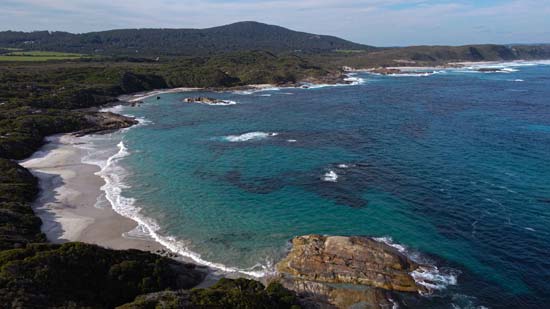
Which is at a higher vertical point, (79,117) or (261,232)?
(79,117)

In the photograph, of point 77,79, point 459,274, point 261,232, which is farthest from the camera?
point 77,79

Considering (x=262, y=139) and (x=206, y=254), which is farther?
(x=262, y=139)

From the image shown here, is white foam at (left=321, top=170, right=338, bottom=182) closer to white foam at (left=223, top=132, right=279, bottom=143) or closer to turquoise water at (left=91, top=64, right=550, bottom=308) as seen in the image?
turquoise water at (left=91, top=64, right=550, bottom=308)

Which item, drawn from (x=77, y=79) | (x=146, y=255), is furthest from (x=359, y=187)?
(x=77, y=79)

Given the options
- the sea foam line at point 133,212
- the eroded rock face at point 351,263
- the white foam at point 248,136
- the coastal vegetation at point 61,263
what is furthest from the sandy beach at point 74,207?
the white foam at point 248,136

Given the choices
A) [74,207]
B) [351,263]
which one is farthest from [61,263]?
[351,263]

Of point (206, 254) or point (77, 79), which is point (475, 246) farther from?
point (77, 79)

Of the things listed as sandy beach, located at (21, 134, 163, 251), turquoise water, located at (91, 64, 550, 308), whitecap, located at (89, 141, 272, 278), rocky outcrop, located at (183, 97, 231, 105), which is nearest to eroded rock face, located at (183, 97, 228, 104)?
rocky outcrop, located at (183, 97, 231, 105)
